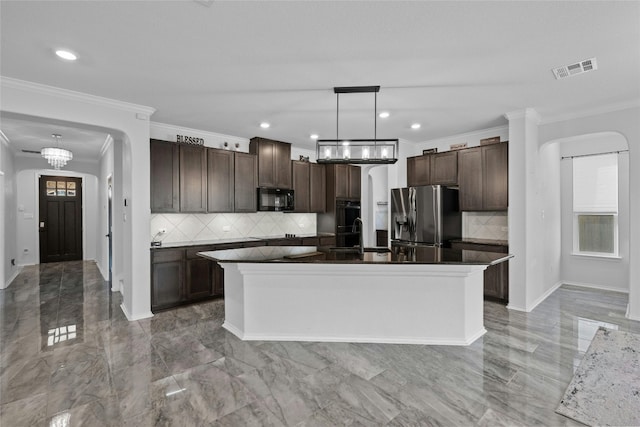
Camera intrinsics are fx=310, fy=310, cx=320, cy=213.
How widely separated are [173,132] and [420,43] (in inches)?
154

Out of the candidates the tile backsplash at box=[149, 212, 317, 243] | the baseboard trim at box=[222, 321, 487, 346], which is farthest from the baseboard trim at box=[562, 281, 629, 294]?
the tile backsplash at box=[149, 212, 317, 243]

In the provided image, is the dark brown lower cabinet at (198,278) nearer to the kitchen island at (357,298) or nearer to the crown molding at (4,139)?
the kitchen island at (357,298)

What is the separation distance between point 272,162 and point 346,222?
201 centimetres

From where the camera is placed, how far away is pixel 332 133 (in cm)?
531

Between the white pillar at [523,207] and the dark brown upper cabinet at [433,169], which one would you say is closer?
the white pillar at [523,207]

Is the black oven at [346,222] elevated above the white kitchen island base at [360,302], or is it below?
above

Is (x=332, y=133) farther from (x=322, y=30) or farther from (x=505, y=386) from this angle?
(x=505, y=386)

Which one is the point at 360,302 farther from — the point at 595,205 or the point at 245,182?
the point at 595,205

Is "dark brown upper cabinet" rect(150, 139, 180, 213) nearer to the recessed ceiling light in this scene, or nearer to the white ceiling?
the white ceiling

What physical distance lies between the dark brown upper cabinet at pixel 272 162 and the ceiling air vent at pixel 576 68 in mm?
4114

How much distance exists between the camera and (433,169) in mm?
5520

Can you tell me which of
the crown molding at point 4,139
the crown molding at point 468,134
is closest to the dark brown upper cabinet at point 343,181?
the crown molding at point 468,134

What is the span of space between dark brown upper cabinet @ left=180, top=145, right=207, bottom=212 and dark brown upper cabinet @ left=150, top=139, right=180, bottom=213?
73mm

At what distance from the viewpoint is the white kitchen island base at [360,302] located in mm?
3084
